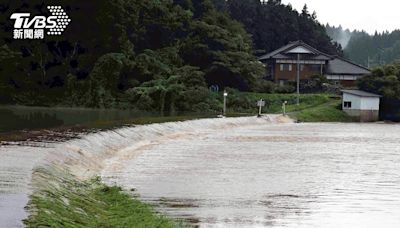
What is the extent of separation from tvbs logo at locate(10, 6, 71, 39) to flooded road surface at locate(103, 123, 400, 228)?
28099 millimetres

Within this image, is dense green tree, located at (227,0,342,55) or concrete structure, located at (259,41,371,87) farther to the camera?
dense green tree, located at (227,0,342,55)

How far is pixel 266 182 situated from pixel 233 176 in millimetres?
1284

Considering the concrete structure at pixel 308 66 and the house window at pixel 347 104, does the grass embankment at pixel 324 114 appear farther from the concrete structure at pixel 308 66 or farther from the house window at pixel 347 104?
the concrete structure at pixel 308 66

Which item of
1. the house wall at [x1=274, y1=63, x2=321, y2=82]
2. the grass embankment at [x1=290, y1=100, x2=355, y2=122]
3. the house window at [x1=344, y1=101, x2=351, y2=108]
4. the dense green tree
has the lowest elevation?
the grass embankment at [x1=290, y1=100, x2=355, y2=122]

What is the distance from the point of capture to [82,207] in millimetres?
10727

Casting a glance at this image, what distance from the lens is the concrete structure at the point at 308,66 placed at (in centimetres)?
7388

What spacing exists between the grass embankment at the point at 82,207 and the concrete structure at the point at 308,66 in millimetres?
61799

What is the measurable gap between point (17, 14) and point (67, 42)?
6.10 meters

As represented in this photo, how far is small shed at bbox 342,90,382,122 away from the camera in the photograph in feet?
198

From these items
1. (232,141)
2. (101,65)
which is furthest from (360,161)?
(101,65)

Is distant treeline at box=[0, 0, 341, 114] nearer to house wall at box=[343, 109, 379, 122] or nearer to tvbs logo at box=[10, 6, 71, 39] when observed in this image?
tvbs logo at box=[10, 6, 71, 39]

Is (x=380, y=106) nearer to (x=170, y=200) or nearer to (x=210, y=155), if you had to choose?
(x=210, y=155)

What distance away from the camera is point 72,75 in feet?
187

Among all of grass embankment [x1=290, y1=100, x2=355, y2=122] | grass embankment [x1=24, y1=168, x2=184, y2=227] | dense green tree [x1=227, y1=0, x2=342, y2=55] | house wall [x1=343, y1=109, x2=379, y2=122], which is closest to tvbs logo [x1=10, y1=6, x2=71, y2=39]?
grass embankment [x1=290, y1=100, x2=355, y2=122]
